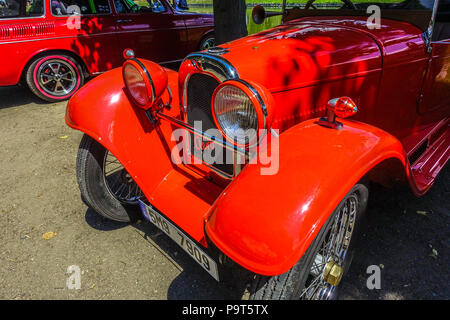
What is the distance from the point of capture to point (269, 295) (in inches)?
50.7

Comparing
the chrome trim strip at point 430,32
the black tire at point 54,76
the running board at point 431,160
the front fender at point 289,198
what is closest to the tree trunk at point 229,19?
the black tire at point 54,76

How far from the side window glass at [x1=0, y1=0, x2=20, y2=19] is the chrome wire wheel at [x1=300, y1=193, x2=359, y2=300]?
566cm

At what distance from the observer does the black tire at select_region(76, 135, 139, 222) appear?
83.5 inches

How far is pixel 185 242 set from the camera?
5.65ft

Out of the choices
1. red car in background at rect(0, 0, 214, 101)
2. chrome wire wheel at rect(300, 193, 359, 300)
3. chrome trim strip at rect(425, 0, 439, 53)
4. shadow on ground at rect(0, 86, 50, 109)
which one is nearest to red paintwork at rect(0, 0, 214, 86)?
red car in background at rect(0, 0, 214, 101)

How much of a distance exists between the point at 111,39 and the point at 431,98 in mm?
4957

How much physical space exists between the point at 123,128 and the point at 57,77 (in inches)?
161

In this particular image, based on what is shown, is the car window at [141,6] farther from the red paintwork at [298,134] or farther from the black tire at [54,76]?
the red paintwork at [298,134]

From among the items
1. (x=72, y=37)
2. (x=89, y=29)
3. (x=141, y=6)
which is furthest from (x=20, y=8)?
(x=141, y=6)

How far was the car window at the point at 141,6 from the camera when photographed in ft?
17.9

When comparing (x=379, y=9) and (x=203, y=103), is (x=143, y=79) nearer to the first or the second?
(x=203, y=103)

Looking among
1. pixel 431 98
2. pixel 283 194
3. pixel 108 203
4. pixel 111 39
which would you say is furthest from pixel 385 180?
pixel 111 39

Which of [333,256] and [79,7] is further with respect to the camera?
[79,7]
